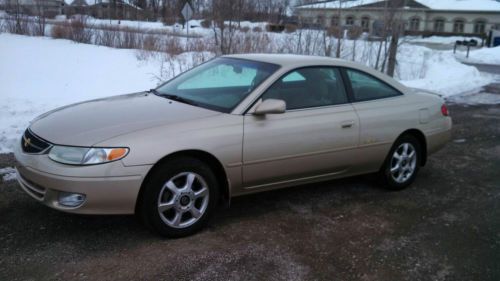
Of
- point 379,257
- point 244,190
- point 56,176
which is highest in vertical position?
point 56,176

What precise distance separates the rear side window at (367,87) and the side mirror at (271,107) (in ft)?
3.79

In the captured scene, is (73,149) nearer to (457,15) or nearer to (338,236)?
(338,236)

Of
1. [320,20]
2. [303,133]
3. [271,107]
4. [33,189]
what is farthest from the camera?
[320,20]

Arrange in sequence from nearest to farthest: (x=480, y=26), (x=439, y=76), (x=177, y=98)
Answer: (x=177, y=98)
(x=439, y=76)
(x=480, y=26)

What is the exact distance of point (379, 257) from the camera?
373 centimetres

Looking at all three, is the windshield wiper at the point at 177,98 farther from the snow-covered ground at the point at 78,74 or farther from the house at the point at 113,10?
the house at the point at 113,10

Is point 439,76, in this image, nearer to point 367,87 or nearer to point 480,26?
point 367,87

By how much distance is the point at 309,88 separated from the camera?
184 inches

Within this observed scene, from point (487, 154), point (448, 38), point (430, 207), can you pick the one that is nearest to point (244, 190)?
point (430, 207)

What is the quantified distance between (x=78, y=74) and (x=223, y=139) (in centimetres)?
893

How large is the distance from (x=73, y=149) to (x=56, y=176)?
23cm

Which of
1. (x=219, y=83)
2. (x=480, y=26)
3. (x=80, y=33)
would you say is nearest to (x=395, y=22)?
(x=219, y=83)

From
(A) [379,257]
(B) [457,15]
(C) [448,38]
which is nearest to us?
(A) [379,257]

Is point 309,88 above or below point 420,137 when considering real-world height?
above
